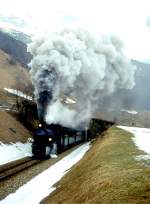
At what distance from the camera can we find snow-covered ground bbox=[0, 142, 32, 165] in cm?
4584

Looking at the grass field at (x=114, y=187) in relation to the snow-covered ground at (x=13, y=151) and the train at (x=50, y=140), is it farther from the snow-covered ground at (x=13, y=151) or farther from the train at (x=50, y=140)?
the train at (x=50, y=140)

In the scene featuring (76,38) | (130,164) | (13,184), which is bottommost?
(13,184)

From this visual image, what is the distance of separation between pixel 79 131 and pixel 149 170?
177ft

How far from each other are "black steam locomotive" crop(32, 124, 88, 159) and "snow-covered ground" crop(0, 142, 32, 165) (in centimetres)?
239

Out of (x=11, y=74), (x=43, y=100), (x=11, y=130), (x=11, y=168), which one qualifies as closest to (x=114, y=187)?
(x=11, y=168)

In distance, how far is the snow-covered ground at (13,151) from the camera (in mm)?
45841

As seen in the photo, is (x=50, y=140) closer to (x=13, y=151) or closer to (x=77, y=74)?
(x=13, y=151)

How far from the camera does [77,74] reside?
216ft

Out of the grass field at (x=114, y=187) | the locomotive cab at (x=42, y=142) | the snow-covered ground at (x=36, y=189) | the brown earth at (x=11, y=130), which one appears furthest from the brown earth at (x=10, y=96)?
the grass field at (x=114, y=187)

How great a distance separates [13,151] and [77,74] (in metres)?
19.7

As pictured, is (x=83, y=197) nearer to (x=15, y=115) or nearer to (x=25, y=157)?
(x=25, y=157)

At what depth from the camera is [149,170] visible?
20.2 meters

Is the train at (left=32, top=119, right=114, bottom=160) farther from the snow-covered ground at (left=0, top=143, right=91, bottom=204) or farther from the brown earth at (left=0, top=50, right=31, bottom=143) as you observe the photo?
the snow-covered ground at (left=0, top=143, right=91, bottom=204)

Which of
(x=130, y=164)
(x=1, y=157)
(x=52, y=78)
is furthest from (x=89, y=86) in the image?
(x=130, y=164)
